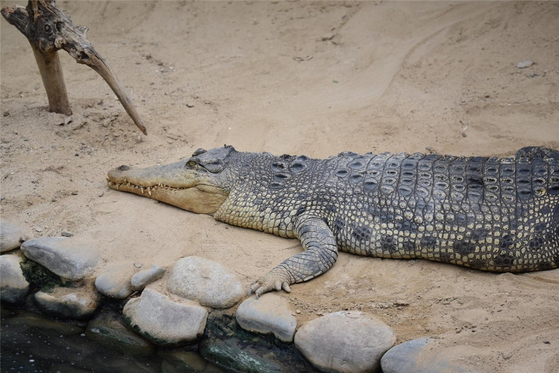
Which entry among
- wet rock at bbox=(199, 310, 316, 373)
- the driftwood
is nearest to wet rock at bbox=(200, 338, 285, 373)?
wet rock at bbox=(199, 310, 316, 373)

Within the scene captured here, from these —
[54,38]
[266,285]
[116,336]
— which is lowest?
[116,336]

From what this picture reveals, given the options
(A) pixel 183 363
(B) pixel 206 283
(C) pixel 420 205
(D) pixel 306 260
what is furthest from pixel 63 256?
(C) pixel 420 205

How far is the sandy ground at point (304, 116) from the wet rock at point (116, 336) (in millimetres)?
544

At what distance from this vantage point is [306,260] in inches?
173

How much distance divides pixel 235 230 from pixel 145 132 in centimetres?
194

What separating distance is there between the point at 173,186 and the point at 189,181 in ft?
0.57

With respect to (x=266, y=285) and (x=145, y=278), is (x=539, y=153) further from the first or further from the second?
(x=145, y=278)

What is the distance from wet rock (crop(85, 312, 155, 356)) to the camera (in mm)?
4016

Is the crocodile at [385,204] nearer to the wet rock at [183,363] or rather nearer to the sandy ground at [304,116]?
the sandy ground at [304,116]

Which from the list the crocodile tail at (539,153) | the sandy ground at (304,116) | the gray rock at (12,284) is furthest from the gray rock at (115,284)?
the crocodile tail at (539,153)

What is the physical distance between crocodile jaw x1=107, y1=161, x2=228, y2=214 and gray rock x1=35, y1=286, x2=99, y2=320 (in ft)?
4.35

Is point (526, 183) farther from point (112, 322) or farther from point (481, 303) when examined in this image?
point (112, 322)

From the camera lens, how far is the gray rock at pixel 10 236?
4.58 m

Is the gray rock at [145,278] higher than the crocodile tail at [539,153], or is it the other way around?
the crocodile tail at [539,153]
